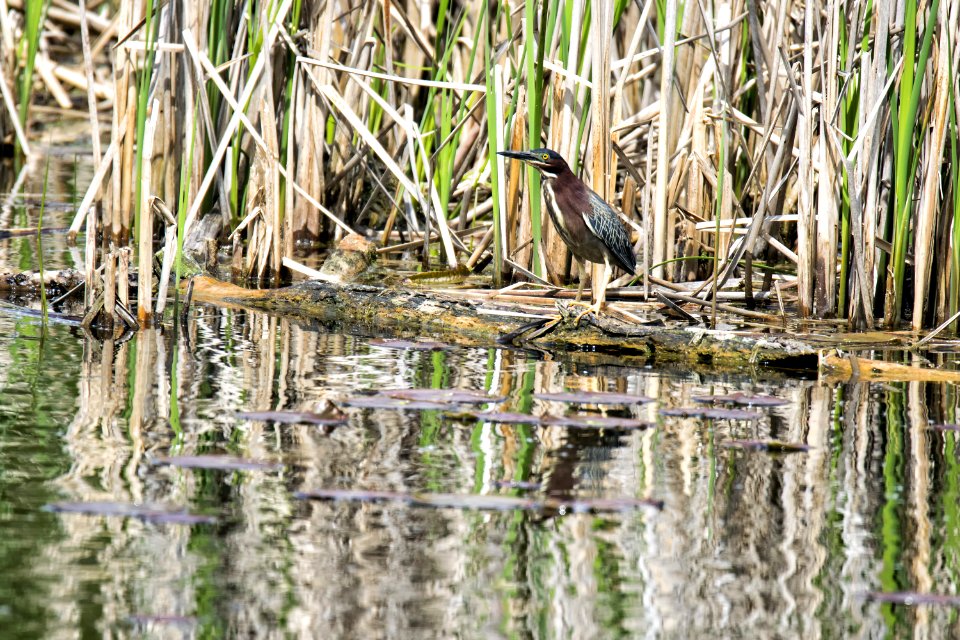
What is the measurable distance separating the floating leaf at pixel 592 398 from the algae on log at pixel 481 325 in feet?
3.18

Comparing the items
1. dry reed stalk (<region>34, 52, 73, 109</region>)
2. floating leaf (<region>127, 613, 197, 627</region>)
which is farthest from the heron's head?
dry reed stalk (<region>34, 52, 73, 109</region>)

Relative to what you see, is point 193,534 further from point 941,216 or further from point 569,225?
point 941,216

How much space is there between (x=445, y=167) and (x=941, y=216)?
2.71 meters

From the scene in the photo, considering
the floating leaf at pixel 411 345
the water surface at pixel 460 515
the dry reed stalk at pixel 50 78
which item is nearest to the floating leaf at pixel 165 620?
the water surface at pixel 460 515

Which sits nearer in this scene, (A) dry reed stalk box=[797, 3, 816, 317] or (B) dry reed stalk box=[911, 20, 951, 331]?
(B) dry reed stalk box=[911, 20, 951, 331]

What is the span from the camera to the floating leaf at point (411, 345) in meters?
5.28

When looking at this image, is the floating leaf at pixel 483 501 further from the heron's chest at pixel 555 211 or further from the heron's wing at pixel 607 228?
the heron's chest at pixel 555 211

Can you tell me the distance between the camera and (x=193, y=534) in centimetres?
286

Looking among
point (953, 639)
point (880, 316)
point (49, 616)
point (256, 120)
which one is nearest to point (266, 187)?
point (256, 120)

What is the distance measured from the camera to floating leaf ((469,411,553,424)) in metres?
3.90

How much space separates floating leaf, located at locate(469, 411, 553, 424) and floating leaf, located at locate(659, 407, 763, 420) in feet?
1.51

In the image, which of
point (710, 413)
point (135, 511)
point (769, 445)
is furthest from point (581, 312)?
point (135, 511)

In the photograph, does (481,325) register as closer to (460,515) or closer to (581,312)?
(581,312)

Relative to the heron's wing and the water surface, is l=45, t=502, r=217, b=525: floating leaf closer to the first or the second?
the water surface
